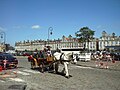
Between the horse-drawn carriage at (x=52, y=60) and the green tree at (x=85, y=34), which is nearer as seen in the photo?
the horse-drawn carriage at (x=52, y=60)

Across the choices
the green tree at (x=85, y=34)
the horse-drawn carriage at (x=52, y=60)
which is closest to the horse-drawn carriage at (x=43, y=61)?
the horse-drawn carriage at (x=52, y=60)

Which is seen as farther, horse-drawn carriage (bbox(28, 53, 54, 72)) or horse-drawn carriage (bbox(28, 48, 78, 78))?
horse-drawn carriage (bbox(28, 53, 54, 72))

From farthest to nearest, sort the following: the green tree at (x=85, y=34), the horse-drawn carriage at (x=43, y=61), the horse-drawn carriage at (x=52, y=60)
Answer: the green tree at (x=85, y=34) < the horse-drawn carriage at (x=43, y=61) < the horse-drawn carriage at (x=52, y=60)

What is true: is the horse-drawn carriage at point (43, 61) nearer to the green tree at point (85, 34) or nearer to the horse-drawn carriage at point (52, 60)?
the horse-drawn carriage at point (52, 60)

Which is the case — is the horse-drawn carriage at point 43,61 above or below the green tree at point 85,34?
below

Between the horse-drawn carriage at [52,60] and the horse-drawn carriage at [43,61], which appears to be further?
the horse-drawn carriage at [43,61]

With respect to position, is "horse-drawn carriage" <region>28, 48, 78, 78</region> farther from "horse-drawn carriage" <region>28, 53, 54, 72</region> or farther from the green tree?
the green tree

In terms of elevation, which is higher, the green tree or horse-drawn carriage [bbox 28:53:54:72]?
the green tree

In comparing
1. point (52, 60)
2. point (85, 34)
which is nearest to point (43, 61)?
point (52, 60)

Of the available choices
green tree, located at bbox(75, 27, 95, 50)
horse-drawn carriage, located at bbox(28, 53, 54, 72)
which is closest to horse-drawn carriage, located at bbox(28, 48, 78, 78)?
horse-drawn carriage, located at bbox(28, 53, 54, 72)

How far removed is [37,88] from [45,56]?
9128 mm

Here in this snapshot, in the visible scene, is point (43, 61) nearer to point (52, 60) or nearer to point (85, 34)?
point (52, 60)

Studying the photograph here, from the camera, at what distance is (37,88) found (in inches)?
437

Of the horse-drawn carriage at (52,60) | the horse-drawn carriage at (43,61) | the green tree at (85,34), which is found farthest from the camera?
the green tree at (85,34)
